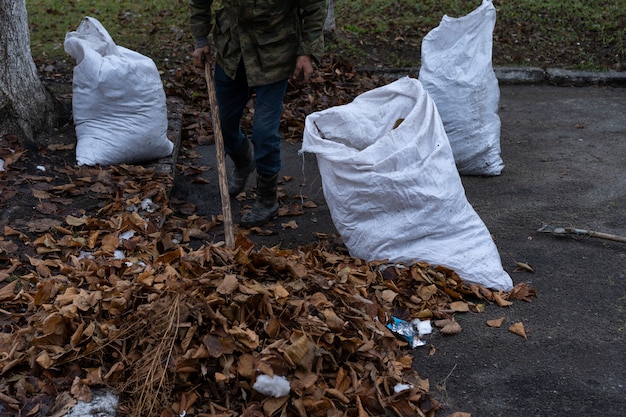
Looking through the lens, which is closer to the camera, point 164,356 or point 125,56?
point 164,356

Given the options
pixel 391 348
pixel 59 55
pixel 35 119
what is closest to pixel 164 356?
pixel 391 348

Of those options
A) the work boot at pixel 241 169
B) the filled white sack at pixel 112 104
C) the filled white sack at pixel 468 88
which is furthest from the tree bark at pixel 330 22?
the work boot at pixel 241 169

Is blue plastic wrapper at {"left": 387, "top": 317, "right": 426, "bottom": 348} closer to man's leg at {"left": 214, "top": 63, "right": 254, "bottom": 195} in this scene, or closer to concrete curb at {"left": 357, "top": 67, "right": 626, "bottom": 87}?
man's leg at {"left": 214, "top": 63, "right": 254, "bottom": 195}

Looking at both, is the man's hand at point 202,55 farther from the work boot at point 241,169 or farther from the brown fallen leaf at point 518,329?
the brown fallen leaf at point 518,329

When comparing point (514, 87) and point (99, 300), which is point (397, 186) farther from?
point (514, 87)

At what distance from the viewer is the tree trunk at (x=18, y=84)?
4.53 meters

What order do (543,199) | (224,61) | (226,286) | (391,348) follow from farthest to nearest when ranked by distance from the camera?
(543,199), (224,61), (391,348), (226,286)

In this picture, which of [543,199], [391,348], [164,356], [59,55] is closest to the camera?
[164,356]

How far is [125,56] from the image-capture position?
482 cm

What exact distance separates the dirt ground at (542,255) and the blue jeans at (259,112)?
424mm

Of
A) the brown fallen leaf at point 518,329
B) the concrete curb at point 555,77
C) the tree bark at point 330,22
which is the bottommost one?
the concrete curb at point 555,77

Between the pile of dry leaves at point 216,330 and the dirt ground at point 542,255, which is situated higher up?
the pile of dry leaves at point 216,330

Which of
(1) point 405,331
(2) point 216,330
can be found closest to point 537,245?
(1) point 405,331

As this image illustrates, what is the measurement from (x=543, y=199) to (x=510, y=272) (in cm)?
115
